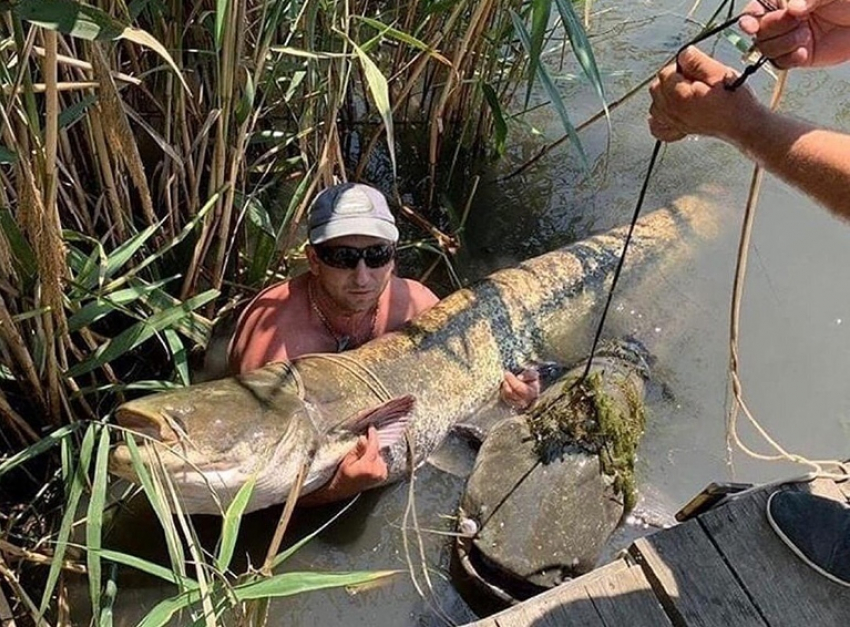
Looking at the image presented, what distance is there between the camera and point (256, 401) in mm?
2969

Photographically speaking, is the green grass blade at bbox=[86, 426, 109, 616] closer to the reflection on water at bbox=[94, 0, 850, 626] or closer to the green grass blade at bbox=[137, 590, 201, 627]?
the green grass blade at bbox=[137, 590, 201, 627]

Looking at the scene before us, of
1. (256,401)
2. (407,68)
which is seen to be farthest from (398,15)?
(256,401)

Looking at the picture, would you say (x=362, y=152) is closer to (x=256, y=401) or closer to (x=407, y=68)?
(x=407, y=68)

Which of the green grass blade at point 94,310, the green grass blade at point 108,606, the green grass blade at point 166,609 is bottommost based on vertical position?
the green grass blade at point 108,606

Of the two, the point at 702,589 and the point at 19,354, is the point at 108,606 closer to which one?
the point at 19,354

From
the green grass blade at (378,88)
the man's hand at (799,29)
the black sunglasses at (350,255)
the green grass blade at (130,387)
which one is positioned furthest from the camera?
the black sunglasses at (350,255)

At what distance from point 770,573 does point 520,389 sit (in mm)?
1447

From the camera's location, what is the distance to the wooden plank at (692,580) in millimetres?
2449

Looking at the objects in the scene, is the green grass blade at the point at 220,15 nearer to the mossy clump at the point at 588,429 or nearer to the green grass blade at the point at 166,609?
the green grass blade at the point at 166,609

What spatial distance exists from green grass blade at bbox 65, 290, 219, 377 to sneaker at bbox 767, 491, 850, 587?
6.02ft

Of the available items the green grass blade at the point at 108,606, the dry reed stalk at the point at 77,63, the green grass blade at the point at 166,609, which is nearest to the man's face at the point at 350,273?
the dry reed stalk at the point at 77,63

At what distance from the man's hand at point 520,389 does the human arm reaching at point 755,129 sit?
176cm

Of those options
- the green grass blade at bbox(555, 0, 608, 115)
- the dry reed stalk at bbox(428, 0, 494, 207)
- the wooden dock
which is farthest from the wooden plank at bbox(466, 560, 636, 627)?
the dry reed stalk at bbox(428, 0, 494, 207)

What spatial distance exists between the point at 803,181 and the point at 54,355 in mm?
2081
